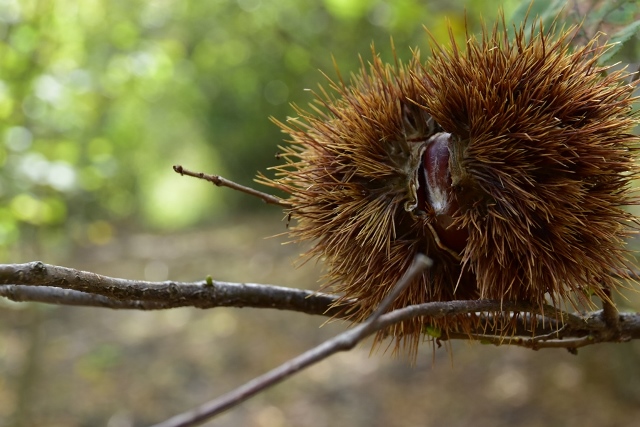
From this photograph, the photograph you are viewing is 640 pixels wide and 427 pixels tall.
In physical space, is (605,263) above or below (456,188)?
below

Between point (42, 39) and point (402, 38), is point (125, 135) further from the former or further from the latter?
point (402, 38)

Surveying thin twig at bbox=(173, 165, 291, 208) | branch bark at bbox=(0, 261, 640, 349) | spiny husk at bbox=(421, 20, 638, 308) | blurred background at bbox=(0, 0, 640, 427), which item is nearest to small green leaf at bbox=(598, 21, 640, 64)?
blurred background at bbox=(0, 0, 640, 427)

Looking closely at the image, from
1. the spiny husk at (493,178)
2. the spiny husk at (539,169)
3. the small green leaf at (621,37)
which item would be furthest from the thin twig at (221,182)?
the small green leaf at (621,37)

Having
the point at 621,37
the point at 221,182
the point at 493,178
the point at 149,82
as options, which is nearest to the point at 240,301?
the point at 221,182

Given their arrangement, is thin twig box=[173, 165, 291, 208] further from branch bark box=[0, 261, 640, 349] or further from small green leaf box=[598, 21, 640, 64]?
small green leaf box=[598, 21, 640, 64]

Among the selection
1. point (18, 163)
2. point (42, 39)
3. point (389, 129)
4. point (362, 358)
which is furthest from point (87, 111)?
point (389, 129)

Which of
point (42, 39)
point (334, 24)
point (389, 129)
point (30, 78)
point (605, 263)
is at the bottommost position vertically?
point (605, 263)

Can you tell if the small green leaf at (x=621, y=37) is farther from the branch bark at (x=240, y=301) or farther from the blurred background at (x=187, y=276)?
the branch bark at (x=240, y=301)

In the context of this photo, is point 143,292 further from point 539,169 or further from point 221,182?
point 539,169
